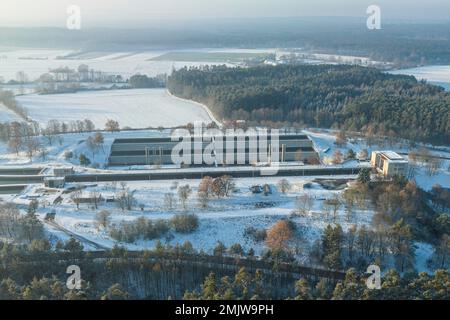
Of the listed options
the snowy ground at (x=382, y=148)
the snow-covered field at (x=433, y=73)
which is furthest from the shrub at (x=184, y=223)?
the snow-covered field at (x=433, y=73)

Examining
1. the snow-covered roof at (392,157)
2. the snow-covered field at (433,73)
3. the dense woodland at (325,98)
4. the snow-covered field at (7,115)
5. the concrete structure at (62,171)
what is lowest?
the concrete structure at (62,171)

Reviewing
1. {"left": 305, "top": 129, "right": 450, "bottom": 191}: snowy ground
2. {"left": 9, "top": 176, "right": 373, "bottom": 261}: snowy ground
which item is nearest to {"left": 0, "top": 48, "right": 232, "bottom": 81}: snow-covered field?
{"left": 305, "top": 129, "right": 450, "bottom": 191}: snowy ground

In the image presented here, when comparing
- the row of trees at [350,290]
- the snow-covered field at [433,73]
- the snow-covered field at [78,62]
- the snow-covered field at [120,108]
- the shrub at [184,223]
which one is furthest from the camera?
the snow-covered field at [78,62]

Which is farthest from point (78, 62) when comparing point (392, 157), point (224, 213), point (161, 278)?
point (161, 278)

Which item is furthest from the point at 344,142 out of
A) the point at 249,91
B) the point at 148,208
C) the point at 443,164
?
the point at 148,208

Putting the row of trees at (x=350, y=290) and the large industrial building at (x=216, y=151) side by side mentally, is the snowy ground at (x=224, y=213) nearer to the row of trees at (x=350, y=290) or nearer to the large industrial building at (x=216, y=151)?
the large industrial building at (x=216, y=151)

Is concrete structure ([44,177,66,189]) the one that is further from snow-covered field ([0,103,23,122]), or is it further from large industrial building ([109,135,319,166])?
snow-covered field ([0,103,23,122])
